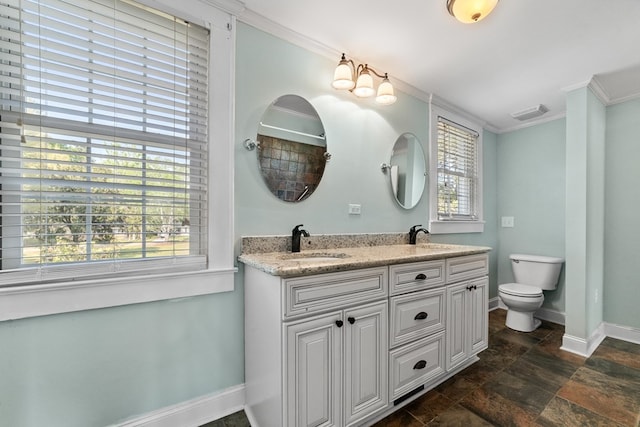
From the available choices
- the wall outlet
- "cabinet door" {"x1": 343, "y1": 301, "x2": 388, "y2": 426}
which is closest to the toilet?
the wall outlet

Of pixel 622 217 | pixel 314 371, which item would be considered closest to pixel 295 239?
pixel 314 371

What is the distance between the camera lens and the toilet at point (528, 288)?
103 inches

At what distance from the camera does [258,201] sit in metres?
1.69

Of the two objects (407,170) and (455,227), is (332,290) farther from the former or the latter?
(455,227)

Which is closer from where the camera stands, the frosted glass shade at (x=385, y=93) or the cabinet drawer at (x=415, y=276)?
the cabinet drawer at (x=415, y=276)

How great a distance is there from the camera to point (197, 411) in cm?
147

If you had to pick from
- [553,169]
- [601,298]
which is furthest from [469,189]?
[601,298]

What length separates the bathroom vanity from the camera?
119 cm

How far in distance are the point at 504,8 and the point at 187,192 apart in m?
2.09

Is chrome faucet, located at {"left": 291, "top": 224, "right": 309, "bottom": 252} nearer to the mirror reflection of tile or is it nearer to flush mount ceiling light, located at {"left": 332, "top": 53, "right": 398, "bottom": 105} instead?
the mirror reflection of tile

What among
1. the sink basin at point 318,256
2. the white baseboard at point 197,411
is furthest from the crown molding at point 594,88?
the white baseboard at point 197,411

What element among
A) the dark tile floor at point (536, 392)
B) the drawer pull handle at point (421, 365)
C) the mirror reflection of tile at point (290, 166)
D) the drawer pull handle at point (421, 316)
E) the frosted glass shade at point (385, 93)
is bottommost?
the dark tile floor at point (536, 392)

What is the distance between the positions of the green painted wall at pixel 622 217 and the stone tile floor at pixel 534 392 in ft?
1.28

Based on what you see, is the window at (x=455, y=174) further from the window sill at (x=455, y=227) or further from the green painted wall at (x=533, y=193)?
the green painted wall at (x=533, y=193)
